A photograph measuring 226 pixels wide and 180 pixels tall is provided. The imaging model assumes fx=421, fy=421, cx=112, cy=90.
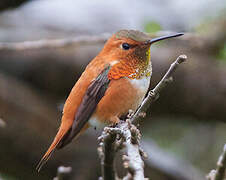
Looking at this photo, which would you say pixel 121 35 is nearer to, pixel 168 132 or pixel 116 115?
pixel 116 115

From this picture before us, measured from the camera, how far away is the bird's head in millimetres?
3213

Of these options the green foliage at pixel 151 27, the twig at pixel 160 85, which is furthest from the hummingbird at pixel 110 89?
the green foliage at pixel 151 27

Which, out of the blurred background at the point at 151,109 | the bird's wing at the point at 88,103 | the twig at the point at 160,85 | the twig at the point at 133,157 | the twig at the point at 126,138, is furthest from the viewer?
the blurred background at the point at 151,109

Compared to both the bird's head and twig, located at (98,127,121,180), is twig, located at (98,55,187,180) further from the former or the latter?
the bird's head

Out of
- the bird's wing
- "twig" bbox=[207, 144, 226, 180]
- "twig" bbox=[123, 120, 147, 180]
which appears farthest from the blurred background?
"twig" bbox=[207, 144, 226, 180]

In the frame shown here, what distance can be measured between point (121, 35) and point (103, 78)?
1.26ft

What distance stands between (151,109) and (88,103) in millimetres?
3485

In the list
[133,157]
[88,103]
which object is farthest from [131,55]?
[133,157]

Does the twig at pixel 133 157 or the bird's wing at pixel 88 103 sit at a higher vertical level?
the bird's wing at pixel 88 103

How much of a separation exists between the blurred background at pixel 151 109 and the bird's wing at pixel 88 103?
226 cm

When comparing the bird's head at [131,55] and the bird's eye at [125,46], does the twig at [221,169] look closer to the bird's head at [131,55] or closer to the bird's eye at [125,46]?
the bird's head at [131,55]

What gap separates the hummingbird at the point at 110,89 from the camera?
10.1 feet

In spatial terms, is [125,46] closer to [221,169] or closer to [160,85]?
[160,85]

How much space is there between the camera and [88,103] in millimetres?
3100
